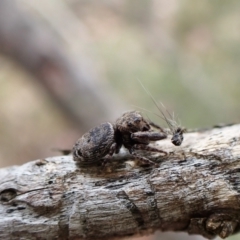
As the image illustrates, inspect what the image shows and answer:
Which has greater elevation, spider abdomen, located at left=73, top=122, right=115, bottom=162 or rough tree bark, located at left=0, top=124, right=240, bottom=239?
spider abdomen, located at left=73, top=122, right=115, bottom=162

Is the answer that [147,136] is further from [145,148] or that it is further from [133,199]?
[133,199]

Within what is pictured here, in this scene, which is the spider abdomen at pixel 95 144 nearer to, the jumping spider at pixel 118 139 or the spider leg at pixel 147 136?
the jumping spider at pixel 118 139

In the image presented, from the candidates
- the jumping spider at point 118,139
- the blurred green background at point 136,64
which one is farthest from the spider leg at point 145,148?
the blurred green background at point 136,64

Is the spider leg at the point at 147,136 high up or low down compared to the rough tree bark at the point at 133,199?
up

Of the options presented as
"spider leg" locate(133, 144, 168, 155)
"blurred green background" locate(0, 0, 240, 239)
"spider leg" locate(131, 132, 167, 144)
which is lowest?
"spider leg" locate(133, 144, 168, 155)

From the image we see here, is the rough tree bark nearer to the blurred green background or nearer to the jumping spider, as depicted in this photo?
the jumping spider

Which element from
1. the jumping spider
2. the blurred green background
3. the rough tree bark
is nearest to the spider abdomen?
the jumping spider

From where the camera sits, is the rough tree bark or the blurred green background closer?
the rough tree bark
